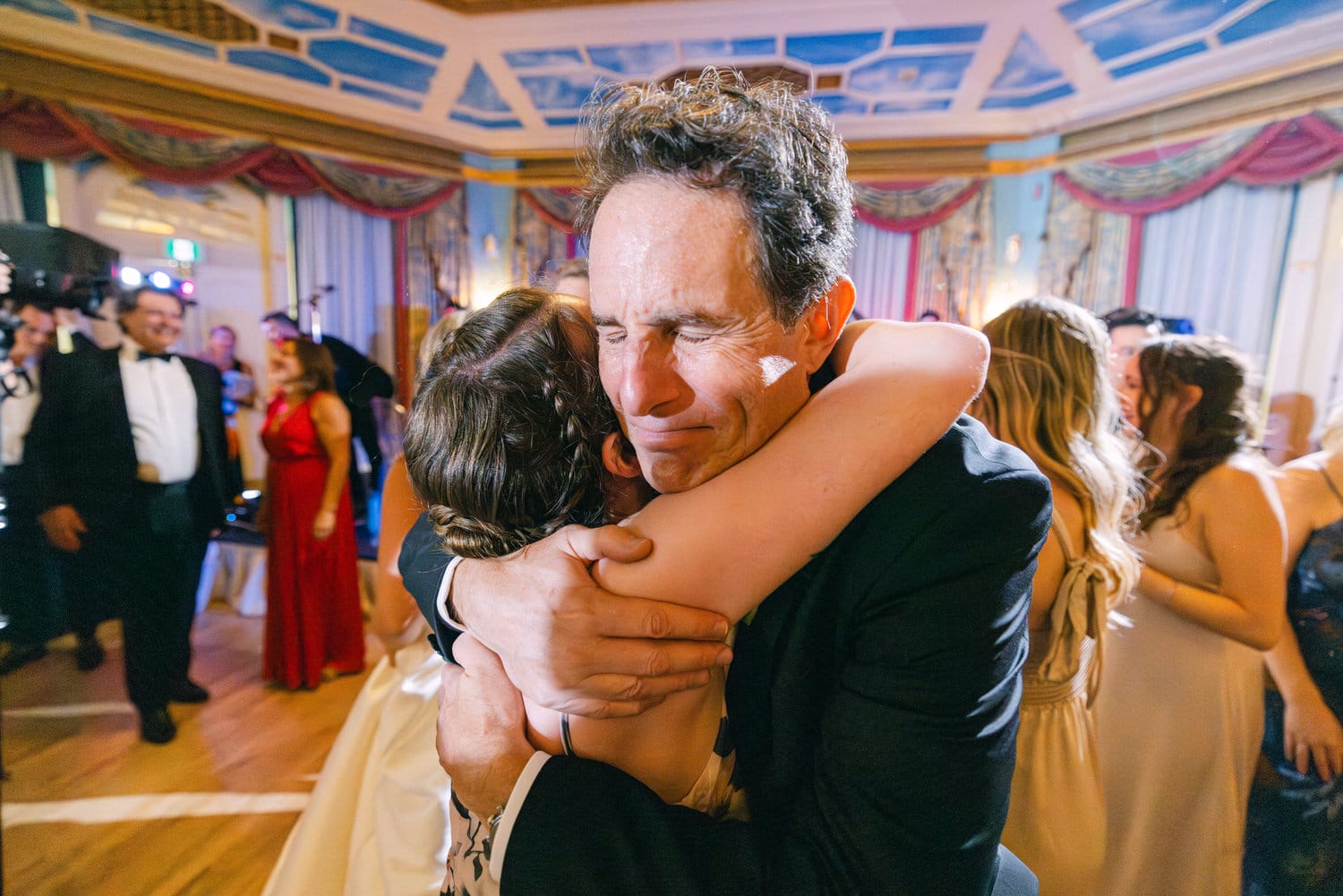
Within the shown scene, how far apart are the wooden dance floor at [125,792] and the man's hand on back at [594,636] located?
250 centimetres

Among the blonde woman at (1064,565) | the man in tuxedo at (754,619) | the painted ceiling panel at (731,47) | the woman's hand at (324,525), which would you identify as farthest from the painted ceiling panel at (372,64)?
the blonde woman at (1064,565)

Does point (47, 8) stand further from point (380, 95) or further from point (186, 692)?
point (186, 692)

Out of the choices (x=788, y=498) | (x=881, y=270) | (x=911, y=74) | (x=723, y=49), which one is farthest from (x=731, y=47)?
(x=881, y=270)

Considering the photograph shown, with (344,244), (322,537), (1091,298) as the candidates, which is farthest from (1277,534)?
(344,244)

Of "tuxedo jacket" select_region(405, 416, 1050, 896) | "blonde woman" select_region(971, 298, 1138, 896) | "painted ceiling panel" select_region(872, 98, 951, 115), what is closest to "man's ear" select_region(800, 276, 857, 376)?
"tuxedo jacket" select_region(405, 416, 1050, 896)

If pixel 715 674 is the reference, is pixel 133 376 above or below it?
above

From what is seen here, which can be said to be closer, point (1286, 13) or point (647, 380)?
point (647, 380)

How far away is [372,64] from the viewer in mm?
2674

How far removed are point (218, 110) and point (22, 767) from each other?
322 cm

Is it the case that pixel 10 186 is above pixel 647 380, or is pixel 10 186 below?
above

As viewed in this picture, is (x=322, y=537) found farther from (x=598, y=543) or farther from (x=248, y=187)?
(x=598, y=543)

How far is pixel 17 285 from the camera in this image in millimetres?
2082

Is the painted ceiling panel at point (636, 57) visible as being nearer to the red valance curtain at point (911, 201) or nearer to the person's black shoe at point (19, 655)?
the red valance curtain at point (911, 201)

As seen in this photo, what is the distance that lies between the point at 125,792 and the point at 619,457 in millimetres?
3148
